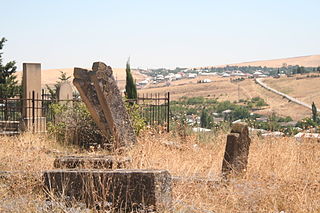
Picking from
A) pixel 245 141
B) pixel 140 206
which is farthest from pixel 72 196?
pixel 245 141

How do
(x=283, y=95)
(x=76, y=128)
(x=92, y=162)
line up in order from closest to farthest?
(x=92, y=162) → (x=76, y=128) → (x=283, y=95)

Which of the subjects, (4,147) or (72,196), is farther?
(4,147)

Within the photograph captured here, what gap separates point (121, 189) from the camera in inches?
230

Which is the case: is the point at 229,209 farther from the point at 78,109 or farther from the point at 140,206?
the point at 78,109

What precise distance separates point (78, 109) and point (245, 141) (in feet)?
25.1

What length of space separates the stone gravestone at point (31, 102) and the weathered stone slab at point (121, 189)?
10.3 m

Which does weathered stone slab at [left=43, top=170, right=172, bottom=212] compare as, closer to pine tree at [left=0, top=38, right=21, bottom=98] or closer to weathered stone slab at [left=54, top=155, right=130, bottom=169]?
weathered stone slab at [left=54, top=155, right=130, bottom=169]

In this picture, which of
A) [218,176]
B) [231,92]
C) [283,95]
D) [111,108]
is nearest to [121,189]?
[218,176]

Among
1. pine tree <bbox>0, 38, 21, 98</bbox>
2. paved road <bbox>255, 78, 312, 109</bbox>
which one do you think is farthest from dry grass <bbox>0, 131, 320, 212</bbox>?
paved road <bbox>255, 78, 312, 109</bbox>

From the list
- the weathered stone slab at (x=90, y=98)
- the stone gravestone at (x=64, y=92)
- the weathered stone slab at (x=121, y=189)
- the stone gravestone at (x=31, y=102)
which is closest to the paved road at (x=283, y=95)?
the stone gravestone at (x=64, y=92)

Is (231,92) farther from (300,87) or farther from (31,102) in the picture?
(31,102)

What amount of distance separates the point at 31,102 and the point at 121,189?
11957 mm

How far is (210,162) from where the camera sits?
976 centimetres

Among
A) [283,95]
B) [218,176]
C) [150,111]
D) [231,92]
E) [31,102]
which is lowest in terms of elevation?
[283,95]
